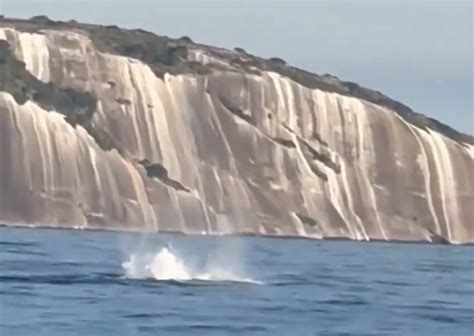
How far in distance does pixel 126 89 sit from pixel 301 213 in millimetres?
11288

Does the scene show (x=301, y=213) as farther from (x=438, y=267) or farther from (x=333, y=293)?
(x=333, y=293)

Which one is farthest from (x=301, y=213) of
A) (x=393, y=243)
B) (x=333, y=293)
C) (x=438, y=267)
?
(x=333, y=293)

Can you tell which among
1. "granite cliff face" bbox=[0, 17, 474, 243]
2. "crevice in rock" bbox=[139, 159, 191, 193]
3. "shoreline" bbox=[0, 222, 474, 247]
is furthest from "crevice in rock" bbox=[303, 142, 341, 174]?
"crevice in rock" bbox=[139, 159, 191, 193]

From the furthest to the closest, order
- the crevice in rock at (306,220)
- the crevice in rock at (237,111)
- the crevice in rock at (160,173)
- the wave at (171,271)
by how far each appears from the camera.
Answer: the crevice in rock at (237,111) < the crevice in rock at (306,220) < the crevice in rock at (160,173) < the wave at (171,271)

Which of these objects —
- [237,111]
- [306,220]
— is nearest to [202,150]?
[237,111]

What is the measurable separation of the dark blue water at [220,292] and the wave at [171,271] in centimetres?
Result: 6

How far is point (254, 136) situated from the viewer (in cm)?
9438

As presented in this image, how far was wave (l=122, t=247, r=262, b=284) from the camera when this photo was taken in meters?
45.1

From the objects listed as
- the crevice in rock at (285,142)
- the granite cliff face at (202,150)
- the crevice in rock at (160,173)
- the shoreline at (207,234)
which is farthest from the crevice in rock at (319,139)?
the crevice in rock at (160,173)

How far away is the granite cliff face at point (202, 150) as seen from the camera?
83188mm

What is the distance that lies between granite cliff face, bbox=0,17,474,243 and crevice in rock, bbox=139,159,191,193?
11cm

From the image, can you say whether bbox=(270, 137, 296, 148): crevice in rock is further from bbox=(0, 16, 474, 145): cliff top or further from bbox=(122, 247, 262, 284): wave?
bbox=(122, 247, 262, 284): wave

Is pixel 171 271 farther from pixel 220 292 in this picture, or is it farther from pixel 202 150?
pixel 202 150

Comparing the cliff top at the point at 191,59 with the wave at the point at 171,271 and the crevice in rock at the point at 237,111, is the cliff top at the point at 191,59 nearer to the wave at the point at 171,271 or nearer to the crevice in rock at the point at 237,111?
the crevice in rock at the point at 237,111
